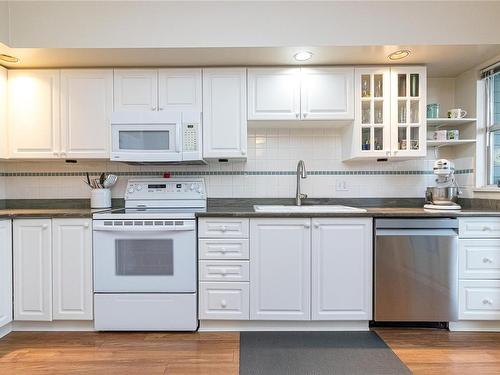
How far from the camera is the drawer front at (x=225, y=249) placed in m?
2.32

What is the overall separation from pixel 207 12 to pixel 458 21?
1.81 metres

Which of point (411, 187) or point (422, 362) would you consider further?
point (411, 187)

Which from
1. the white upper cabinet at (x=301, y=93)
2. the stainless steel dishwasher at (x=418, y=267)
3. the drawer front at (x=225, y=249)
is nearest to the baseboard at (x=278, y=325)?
the stainless steel dishwasher at (x=418, y=267)

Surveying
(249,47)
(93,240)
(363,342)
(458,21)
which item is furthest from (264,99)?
(363,342)

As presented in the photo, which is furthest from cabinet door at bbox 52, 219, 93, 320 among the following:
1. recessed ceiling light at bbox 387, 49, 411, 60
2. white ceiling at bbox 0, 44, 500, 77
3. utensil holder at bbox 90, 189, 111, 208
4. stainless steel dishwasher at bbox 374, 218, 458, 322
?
recessed ceiling light at bbox 387, 49, 411, 60

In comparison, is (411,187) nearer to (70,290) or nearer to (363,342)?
(363,342)

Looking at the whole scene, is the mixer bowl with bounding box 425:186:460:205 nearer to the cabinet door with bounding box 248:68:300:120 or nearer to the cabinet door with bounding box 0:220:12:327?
the cabinet door with bounding box 248:68:300:120

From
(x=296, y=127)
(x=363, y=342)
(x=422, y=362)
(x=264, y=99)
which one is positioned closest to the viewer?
(x=422, y=362)

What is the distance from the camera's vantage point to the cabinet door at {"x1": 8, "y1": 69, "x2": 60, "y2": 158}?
2.61m

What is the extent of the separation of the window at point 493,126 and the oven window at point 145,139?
2.69 meters

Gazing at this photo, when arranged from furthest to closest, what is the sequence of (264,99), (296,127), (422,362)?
(296,127) → (264,99) → (422,362)

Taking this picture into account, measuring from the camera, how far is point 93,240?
2311 mm

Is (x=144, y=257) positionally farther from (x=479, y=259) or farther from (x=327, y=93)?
(x=479, y=259)

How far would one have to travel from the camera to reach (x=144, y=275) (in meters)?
2.30
